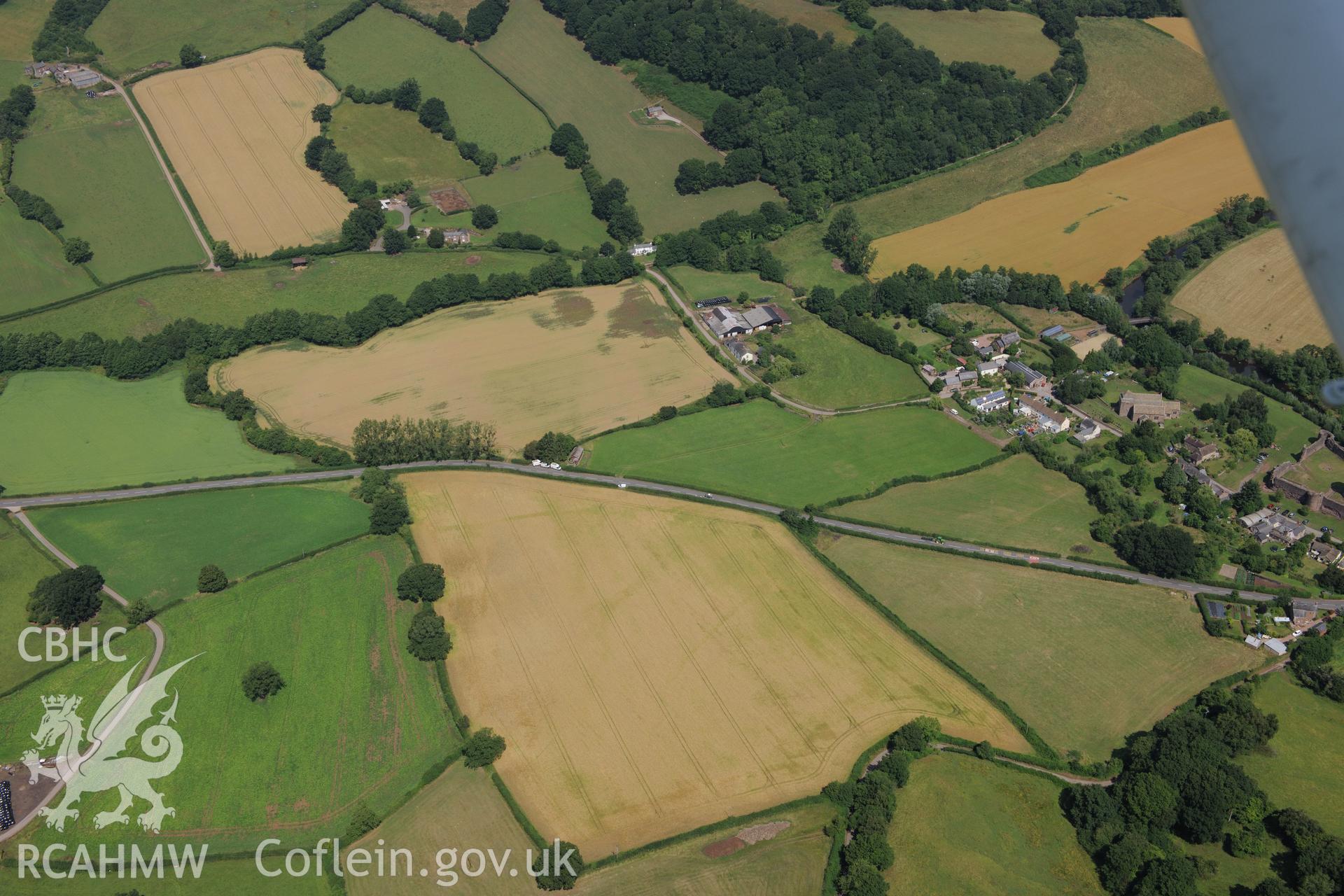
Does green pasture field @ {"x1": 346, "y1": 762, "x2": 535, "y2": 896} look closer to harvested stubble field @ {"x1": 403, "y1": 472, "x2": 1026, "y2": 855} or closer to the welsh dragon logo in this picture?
harvested stubble field @ {"x1": 403, "y1": 472, "x2": 1026, "y2": 855}

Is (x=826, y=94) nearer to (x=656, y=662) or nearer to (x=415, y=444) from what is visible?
(x=415, y=444)

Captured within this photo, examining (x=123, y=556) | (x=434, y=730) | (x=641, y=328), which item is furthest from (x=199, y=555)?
(x=641, y=328)

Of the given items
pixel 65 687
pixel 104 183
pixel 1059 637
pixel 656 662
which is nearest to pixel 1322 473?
pixel 1059 637

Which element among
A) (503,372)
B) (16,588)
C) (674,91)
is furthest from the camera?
(674,91)

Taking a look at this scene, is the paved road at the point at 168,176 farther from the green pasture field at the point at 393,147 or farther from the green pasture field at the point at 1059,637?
the green pasture field at the point at 1059,637

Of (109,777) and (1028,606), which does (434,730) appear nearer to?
(109,777)

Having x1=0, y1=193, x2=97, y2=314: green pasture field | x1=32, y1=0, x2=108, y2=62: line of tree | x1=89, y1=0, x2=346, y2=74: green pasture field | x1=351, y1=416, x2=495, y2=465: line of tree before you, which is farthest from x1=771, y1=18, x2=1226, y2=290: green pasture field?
x1=32, y1=0, x2=108, y2=62: line of tree
